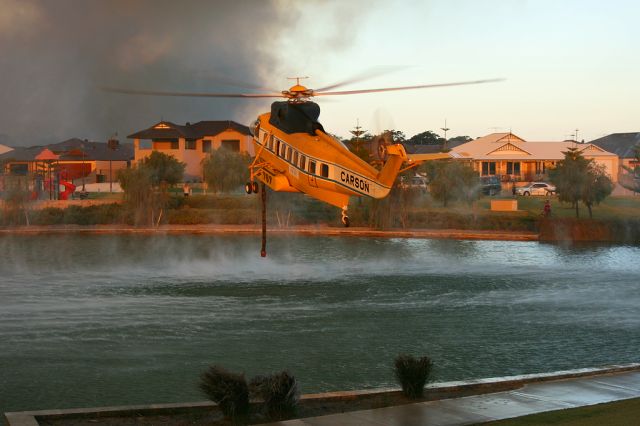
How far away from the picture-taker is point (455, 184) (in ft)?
293

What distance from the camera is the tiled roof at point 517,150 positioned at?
135 m

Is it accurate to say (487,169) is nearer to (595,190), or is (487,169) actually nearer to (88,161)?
(595,190)

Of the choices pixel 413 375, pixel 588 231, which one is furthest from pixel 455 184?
pixel 413 375

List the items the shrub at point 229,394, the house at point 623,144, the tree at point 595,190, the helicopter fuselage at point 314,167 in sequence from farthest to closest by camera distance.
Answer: the house at point 623,144 → the tree at point 595,190 → the helicopter fuselage at point 314,167 → the shrub at point 229,394

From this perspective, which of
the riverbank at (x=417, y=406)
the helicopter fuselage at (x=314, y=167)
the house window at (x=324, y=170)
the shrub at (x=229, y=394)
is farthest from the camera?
the house window at (x=324, y=170)

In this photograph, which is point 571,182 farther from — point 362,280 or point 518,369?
point 518,369

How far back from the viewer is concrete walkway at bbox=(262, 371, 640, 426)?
20.1 m

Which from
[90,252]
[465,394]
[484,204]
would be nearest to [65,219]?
Answer: [90,252]

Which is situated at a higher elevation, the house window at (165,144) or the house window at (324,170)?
the house window at (165,144)

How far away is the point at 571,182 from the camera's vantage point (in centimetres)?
8319

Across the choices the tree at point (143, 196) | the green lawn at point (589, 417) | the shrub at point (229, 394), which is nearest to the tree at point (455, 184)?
the tree at point (143, 196)

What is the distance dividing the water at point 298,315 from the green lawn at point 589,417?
7.86 m

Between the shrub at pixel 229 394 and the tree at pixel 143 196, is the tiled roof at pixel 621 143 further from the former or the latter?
the shrub at pixel 229 394

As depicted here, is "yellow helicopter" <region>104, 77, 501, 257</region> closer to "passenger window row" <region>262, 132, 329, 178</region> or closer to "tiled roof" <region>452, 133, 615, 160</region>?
"passenger window row" <region>262, 132, 329, 178</region>
